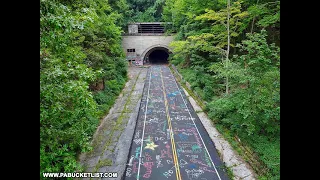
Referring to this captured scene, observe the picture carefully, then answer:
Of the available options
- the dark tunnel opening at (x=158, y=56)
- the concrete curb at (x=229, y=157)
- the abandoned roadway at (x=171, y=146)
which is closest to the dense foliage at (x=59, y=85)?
the abandoned roadway at (x=171, y=146)

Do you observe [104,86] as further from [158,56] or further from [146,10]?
[158,56]

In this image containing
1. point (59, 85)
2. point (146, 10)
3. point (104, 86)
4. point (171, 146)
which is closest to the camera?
point (59, 85)

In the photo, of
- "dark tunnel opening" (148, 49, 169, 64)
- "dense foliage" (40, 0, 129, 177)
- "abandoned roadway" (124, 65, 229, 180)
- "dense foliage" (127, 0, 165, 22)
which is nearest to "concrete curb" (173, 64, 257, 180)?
"abandoned roadway" (124, 65, 229, 180)

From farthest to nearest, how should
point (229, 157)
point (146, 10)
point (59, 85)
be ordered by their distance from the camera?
point (146, 10) < point (229, 157) < point (59, 85)

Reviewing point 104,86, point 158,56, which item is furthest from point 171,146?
point 158,56

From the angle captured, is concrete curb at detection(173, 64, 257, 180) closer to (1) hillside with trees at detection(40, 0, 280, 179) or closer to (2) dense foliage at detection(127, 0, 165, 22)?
(1) hillside with trees at detection(40, 0, 280, 179)

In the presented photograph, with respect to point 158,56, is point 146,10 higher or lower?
higher

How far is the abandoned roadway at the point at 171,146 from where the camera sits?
908 centimetres

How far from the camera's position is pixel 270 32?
19.1 m

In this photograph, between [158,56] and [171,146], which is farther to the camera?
[158,56]

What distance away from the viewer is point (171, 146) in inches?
440
